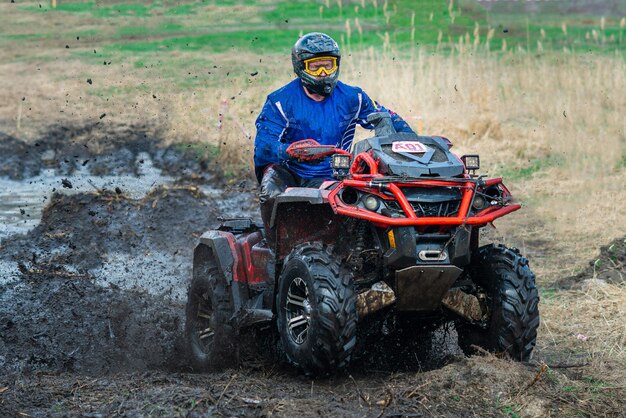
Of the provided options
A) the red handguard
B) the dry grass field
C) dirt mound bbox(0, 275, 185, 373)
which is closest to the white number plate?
A: the red handguard

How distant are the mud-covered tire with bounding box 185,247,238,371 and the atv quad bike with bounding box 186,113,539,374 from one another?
2.52 ft

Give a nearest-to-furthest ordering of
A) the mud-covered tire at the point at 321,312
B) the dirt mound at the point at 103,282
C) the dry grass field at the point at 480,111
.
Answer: the mud-covered tire at the point at 321,312 → the dirt mound at the point at 103,282 → the dry grass field at the point at 480,111

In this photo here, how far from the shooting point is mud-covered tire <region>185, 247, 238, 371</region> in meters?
8.77

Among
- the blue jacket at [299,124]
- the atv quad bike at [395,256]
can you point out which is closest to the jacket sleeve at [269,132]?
the blue jacket at [299,124]

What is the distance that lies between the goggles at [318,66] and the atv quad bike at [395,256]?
2.36 feet

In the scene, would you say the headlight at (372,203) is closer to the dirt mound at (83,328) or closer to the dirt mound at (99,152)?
the dirt mound at (83,328)

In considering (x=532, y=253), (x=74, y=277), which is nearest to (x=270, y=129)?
(x=74, y=277)

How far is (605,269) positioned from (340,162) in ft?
17.2

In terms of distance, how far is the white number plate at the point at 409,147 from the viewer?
24.3ft

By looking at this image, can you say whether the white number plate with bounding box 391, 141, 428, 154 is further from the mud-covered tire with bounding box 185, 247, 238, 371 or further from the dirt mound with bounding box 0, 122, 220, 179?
the dirt mound with bounding box 0, 122, 220, 179

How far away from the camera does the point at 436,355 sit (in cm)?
814

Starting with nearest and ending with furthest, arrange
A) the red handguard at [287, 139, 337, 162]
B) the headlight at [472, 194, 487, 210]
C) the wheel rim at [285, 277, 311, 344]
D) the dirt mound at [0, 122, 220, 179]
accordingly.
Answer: the headlight at [472, 194, 487, 210]
the wheel rim at [285, 277, 311, 344]
the red handguard at [287, 139, 337, 162]
the dirt mound at [0, 122, 220, 179]

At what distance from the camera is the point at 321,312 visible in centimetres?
699

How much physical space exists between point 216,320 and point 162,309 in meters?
2.32
